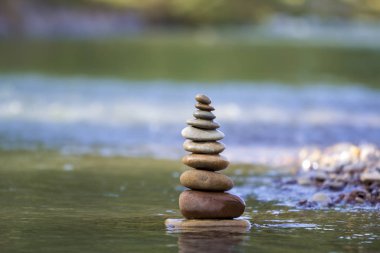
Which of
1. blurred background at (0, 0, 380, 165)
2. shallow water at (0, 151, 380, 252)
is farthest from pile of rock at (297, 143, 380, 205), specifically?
blurred background at (0, 0, 380, 165)

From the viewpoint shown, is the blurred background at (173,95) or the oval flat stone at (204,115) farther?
the blurred background at (173,95)

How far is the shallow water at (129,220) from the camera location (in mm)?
11141

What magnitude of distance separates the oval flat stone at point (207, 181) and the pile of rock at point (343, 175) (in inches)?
86.3

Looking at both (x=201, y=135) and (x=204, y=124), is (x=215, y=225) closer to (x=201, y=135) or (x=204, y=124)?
(x=201, y=135)

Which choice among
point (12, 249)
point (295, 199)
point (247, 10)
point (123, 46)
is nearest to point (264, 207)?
point (295, 199)

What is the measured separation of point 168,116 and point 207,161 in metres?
16.2

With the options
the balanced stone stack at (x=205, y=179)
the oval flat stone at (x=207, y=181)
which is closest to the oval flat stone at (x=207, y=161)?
the balanced stone stack at (x=205, y=179)

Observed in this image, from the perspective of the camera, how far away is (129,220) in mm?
12781

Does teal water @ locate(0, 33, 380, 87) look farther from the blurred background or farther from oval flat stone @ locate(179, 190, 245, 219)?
oval flat stone @ locate(179, 190, 245, 219)

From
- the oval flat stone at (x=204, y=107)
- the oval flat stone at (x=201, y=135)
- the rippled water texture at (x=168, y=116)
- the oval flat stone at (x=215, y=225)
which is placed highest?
the rippled water texture at (x=168, y=116)

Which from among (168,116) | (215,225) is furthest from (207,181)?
(168,116)

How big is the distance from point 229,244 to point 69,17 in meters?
106

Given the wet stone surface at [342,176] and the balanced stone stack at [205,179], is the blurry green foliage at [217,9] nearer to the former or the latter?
the wet stone surface at [342,176]

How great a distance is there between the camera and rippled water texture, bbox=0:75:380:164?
22.2 metres
